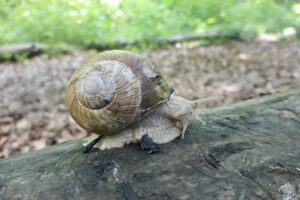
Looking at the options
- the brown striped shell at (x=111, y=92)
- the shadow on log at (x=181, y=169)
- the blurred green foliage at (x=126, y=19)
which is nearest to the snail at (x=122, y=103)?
→ the brown striped shell at (x=111, y=92)

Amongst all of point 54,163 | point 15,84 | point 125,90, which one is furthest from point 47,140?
point 15,84

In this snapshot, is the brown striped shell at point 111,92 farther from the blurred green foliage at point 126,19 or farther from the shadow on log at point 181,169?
the blurred green foliage at point 126,19

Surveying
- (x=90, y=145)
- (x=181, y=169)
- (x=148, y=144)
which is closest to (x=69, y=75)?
(x=90, y=145)

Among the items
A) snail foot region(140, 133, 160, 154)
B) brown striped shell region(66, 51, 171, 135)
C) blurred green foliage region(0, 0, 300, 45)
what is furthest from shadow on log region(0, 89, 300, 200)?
blurred green foliage region(0, 0, 300, 45)

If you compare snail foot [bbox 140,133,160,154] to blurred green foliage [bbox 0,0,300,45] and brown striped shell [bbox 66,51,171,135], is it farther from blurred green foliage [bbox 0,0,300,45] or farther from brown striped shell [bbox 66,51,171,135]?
blurred green foliage [bbox 0,0,300,45]

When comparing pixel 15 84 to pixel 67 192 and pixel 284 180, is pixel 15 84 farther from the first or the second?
pixel 284 180

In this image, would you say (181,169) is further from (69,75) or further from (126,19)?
(126,19)
